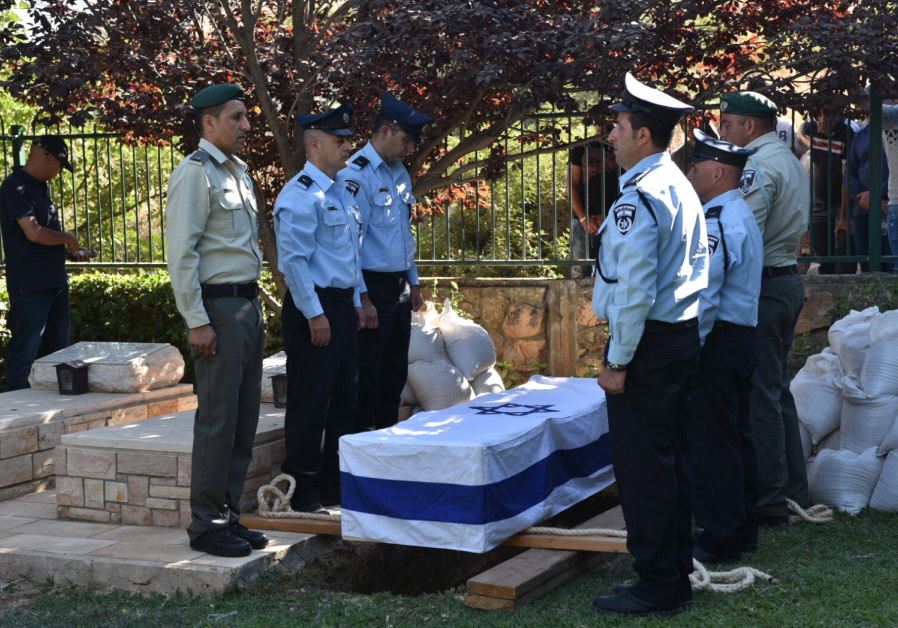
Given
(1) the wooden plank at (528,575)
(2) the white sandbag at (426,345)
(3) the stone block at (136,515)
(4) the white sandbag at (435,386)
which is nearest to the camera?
(1) the wooden plank at (528,575)

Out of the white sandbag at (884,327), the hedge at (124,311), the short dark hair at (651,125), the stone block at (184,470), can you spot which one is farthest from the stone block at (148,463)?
the hedge at (124,311)

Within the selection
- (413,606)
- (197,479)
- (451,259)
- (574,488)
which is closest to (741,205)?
(574,488)

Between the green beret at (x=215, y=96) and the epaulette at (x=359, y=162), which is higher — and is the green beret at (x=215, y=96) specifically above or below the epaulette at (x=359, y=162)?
above

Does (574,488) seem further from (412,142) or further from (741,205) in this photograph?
(412,142)

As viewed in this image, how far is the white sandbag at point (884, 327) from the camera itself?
618 cm

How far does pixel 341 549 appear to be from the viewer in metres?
5.30

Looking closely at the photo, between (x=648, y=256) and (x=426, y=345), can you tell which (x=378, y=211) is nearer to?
(x=426, y=345)

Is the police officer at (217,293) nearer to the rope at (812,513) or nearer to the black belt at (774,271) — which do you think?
the black belt at (774,271)

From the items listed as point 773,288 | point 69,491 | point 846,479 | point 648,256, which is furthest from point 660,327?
point 69,491

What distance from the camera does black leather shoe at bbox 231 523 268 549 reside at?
16.4 feet

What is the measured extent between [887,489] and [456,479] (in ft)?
7.61

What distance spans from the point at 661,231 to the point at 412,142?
7.21 ft

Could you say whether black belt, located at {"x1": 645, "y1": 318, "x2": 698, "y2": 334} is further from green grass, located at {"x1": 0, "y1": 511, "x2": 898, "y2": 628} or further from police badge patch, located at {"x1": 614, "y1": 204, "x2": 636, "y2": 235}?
green grass, located at {"x1": 0, "y1": 511, "x2": 898, "y2": 628}

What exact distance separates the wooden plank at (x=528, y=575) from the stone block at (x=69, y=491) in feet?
7.07
